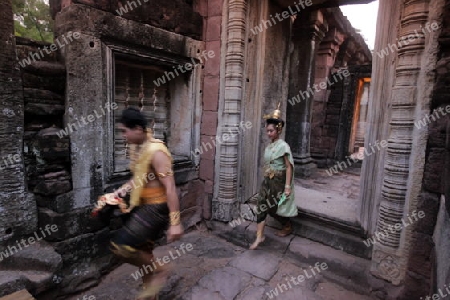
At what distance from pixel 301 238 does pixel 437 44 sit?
8.71ft

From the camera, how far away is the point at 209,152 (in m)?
3.97

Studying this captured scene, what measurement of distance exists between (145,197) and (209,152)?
6.33ft

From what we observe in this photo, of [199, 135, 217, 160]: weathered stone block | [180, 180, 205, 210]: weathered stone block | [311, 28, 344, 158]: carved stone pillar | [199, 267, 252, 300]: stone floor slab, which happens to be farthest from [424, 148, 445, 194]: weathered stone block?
[311, 28, 344, 158]: carved stone pillar

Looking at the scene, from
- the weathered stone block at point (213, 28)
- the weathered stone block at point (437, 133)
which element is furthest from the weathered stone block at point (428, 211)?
the weathered stone block at point (213, 28)

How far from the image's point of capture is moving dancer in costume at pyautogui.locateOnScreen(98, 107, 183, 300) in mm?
2020

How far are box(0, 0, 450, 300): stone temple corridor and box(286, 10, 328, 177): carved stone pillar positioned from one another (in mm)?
2073

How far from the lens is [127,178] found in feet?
10.5

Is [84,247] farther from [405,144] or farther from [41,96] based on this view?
[405,144]

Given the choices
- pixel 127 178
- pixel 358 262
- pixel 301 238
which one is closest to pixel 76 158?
pixel 127 178

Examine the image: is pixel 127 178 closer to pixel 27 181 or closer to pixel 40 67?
pixel 27 181

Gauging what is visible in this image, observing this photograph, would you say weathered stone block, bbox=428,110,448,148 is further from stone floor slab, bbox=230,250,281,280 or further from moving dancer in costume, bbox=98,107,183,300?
moving dancer in costume, bbox=98,107,183,300

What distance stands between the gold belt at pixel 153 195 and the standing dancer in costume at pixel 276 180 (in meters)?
1.64

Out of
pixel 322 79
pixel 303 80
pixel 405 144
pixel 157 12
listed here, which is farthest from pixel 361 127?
pixel 157 12

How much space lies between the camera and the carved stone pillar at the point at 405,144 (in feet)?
7.39
